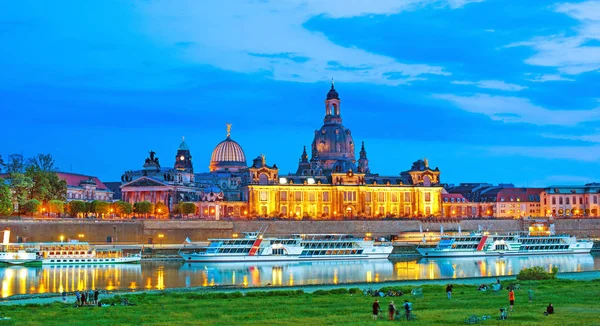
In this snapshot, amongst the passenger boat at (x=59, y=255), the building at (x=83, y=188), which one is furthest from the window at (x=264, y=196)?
the passenger boat at (x=59, y=255)

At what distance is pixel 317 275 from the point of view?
Result: 6506 centimetres

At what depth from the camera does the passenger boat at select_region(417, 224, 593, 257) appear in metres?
88.8

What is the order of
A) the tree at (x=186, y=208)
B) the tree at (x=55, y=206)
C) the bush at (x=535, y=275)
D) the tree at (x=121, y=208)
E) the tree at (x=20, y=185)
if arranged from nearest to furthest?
1. the bush at (x=535, y=275)
2. the tree at (x=20, y=185)
3. the tree at (x=55, y=206)
4. the tree at (x=121, y=208)
5. the tree at (x=186, y=208)

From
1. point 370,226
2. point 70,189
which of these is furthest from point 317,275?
point 70,189

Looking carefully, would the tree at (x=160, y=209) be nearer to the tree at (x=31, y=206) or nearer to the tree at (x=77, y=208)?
the tree at (x=77, y=208)

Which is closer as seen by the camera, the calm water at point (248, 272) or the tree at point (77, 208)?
the calm water at point (248, 272)

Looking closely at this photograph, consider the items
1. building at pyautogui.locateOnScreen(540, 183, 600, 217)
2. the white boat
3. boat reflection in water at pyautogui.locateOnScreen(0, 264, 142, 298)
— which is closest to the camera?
boat reflection in water at pyautogui.locateOnScreen(0, 264, 142, 298)

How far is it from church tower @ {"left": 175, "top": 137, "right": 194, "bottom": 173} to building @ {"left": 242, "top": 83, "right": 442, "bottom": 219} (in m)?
20.8

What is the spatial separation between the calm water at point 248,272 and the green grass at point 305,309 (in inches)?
518

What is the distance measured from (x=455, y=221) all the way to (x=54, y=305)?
9070 centimetres

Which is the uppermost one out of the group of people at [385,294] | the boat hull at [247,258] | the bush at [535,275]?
the boat hull at [247,258]

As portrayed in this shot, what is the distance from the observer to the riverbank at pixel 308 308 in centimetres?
3278

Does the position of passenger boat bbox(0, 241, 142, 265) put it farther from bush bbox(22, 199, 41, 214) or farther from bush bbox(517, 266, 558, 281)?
bush bbox(517, 266, 558, 281)

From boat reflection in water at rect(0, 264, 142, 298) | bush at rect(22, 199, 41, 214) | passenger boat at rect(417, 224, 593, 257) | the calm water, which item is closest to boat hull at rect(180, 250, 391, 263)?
the calm water
